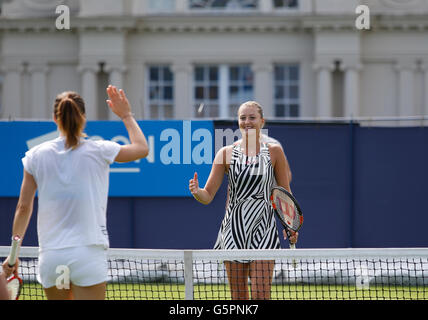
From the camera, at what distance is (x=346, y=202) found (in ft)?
32.1

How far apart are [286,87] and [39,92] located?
7200 mm

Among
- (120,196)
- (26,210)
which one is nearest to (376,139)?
(120,196)

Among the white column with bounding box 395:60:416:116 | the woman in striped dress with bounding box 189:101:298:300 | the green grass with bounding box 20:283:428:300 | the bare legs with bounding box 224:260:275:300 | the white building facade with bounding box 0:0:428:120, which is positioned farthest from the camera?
the white column with bounding box 395:60:416:116

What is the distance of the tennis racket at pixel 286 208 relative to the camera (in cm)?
491

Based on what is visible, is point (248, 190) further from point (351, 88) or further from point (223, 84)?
point (223, 84)

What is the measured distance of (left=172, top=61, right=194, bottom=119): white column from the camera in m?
21.0

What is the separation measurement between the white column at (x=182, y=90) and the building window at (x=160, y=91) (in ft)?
0.99

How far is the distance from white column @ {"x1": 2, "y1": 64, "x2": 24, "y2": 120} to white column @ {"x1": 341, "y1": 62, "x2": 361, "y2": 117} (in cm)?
933

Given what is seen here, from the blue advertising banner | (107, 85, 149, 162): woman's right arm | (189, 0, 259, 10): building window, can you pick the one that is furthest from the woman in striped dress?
(189, 0, 259, 10): building window

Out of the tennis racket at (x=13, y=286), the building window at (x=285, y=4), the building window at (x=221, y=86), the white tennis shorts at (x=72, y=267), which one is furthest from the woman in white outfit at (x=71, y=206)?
the building window at (x=285, y=4)

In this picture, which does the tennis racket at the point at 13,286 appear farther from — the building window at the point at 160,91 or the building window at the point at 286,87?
the building window at the point at 286,87

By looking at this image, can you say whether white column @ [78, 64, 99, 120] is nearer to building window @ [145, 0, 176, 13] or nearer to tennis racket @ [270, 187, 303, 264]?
building window @ [145, 0, 176, 13]

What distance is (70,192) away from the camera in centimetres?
A: 373

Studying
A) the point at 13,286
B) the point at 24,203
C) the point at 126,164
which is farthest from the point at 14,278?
the point at 126,164
